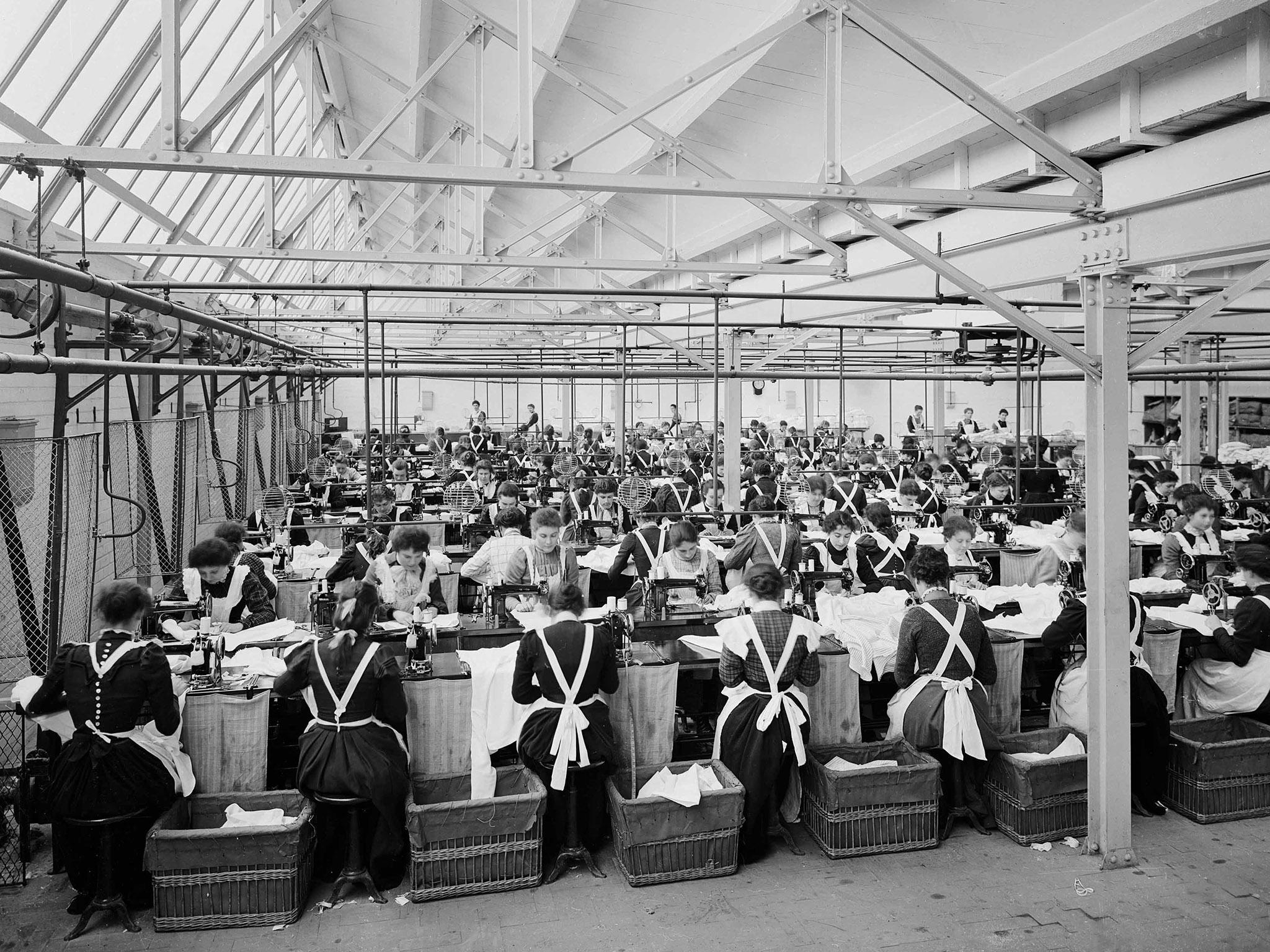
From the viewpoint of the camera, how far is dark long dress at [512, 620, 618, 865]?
4387 mm

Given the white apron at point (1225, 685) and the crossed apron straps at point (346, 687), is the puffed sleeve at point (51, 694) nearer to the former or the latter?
the crossed apron straps at point (346, 687)

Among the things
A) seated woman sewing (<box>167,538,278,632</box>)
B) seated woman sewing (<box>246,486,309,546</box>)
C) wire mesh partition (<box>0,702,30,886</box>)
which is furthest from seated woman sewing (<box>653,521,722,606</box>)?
wire mesh partition (<box>0,702,30,886</box>)

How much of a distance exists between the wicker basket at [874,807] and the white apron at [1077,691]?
0.93m

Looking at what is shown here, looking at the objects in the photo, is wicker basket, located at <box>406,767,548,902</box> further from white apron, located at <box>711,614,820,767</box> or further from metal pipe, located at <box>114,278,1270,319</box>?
metal pipe, located at <box>114,278,1270,319</box>

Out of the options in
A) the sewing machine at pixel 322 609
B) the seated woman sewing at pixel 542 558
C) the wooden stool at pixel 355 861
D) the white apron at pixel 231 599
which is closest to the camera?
the wooden stool at pixel 355 861

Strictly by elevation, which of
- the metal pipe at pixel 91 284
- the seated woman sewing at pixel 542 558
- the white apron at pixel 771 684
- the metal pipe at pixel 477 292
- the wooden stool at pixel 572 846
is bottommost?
the wooden stool at pixel 572 846

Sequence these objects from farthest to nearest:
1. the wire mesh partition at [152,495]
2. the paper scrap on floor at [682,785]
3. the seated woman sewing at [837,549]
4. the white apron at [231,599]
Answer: the wire mesh partition at [152,495], the seated woman sewing at [837,549], the white apron at [231,599], the paper scrap on floor at [682,785]

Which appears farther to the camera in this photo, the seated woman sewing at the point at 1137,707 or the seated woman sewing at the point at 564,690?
the seated woman sewing at the point at 1137,707

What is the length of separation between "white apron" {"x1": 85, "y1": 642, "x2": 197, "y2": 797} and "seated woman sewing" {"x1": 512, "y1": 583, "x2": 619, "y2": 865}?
146 centimetres

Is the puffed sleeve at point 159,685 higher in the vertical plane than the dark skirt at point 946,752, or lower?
higher

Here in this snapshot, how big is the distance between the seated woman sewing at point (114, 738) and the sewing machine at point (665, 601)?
276 cm

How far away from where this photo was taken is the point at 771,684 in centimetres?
457

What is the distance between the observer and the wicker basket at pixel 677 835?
4379 millimetres

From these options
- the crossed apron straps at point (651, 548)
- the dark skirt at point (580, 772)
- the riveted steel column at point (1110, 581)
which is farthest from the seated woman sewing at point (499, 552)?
the riveted steel column at point (1110, 581)
